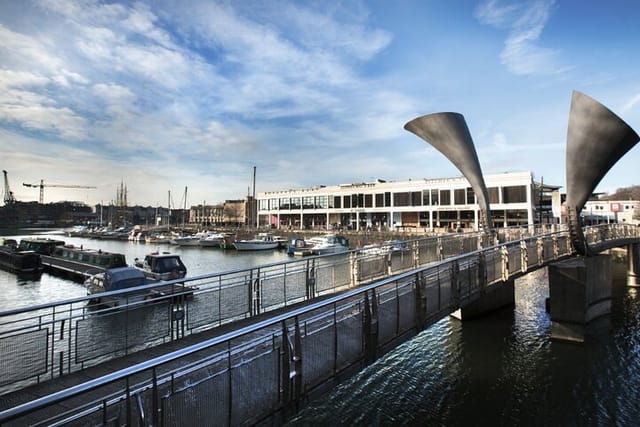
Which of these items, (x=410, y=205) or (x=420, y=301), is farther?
(x=410, y=205)

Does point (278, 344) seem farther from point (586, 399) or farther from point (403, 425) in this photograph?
point (586, 399)

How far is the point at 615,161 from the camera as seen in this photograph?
739 inches

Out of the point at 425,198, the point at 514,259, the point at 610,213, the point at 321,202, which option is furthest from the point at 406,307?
the point at 610,213

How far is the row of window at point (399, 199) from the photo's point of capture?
6938 cm

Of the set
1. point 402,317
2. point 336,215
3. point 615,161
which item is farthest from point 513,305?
point 336,215

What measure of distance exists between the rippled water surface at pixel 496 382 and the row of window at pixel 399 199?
2177 inches

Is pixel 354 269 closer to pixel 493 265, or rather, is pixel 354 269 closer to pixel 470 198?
pixel 493 265

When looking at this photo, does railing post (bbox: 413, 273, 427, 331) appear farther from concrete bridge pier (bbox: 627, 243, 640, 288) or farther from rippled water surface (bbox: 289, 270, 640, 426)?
concrete bridge pier (bbox: 627, 243, 640, 288)

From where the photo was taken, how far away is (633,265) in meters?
29.3

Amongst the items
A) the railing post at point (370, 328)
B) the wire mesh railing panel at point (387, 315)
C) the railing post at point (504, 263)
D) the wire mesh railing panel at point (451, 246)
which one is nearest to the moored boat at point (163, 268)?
the wire mesh railing panel at point (451, 246)

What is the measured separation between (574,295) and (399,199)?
224ft

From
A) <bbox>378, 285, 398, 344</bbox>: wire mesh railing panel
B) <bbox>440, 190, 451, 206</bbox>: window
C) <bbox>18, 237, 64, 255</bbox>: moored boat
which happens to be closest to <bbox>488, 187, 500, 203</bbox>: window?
<bbox>440, 190, 451, 206</bbox>: window

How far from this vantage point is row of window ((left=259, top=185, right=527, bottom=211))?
69381 mm

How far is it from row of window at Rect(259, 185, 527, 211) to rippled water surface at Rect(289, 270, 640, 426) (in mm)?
55295
